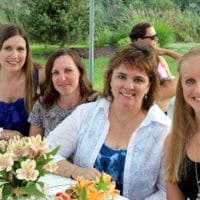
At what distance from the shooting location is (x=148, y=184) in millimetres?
1866

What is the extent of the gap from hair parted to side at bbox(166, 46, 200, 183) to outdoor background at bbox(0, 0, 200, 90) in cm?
372

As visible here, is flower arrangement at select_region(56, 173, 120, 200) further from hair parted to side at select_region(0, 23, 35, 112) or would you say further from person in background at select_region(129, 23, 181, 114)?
person in background at select_region(129, 23, 181, 114)

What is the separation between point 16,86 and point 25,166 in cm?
162

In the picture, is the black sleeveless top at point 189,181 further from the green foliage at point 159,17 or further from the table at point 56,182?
the green foliage at point 159,17

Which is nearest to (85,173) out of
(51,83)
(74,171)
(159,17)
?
(74,171)

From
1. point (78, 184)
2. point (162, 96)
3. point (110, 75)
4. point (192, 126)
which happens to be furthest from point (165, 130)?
point (162, 96)

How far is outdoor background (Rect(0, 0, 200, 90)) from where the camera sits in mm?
5574

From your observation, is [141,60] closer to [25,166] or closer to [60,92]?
[60,92]

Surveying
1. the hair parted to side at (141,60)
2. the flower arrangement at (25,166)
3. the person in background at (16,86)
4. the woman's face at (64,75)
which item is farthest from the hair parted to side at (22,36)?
the flower arrangement at (25,166)

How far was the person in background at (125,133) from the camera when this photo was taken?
1.87 m

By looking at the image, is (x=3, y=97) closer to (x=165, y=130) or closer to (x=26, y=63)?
(x=26, y=63)

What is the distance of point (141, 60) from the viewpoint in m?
1.88

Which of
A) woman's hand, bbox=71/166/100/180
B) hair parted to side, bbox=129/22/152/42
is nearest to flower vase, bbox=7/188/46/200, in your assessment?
woman's hand, bbox=71/166/100/180

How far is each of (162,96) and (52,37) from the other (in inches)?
133
